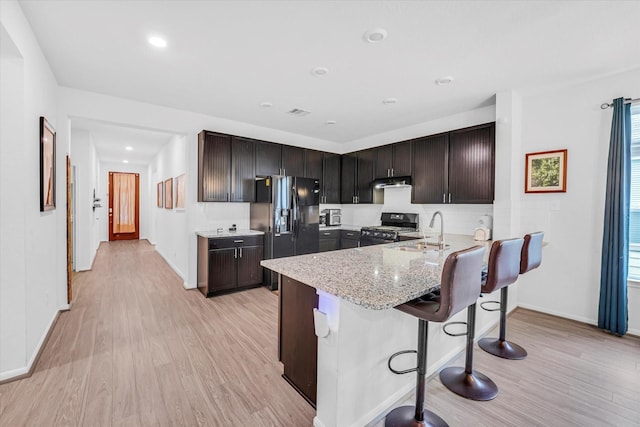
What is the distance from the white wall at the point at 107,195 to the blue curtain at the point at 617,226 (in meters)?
10.2

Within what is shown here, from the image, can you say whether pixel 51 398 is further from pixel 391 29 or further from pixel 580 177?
pixel 580 177

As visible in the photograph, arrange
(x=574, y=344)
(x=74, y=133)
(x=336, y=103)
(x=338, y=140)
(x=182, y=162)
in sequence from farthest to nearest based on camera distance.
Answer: (x=338, y=140) → (x=74, y=133) → (x=182, y=162) → (x=336, y=103) → (x=574, y=344)

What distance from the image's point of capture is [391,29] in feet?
7.15

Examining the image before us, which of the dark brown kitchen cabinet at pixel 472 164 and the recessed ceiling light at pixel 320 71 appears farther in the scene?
the dark brown kitchen cabinet at pixel 472 164

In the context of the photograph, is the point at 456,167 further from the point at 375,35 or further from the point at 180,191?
the point at 180,191

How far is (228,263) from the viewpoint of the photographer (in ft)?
13.4

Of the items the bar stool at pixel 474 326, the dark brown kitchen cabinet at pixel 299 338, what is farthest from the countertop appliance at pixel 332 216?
the bar stool at pixel 474 326

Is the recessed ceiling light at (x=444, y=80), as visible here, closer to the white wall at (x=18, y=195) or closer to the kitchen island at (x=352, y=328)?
the kitchen island at (x=352, y=328)

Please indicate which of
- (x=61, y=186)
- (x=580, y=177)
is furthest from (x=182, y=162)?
(x=580, y=177)

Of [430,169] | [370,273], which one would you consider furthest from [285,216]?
[370,273]

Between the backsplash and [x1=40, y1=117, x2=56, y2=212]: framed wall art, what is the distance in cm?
458

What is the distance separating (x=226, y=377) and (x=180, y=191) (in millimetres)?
3700

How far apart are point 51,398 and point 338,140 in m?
5.50

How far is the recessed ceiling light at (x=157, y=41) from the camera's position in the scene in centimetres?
233
